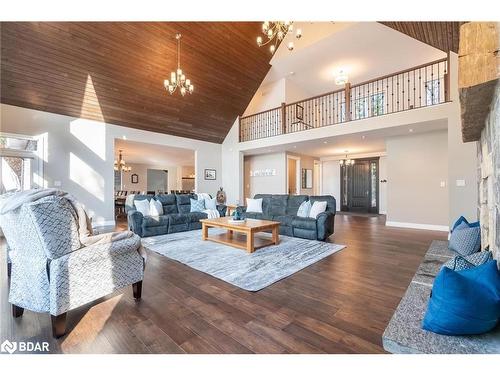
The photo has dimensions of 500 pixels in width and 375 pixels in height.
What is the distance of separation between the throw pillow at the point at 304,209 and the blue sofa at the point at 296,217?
0.34 feet

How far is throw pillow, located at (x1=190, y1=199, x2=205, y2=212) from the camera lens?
5.86 metres

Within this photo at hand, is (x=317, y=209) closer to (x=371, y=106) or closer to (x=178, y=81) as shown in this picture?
(x=178, y=81)

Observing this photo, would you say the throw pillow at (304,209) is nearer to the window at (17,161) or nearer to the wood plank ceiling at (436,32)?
the wood plank ceiling at (436,32)

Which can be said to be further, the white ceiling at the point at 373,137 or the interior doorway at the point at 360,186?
the interior doorway at the point at 360,186

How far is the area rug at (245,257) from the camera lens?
2.69 metres

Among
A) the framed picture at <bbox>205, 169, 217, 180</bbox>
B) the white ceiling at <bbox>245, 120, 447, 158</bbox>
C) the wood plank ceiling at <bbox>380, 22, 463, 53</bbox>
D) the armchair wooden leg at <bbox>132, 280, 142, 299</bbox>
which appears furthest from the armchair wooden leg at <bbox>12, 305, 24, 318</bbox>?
the framed picture at <bbox>205, 169, 217, 180</bbox>

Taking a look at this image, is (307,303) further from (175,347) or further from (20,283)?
(20,283)

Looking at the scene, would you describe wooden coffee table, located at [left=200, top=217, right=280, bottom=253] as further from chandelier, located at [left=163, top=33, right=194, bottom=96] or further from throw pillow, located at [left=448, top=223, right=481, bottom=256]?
chandelier, located at [left=163, top=33, right=194, bottom=96]

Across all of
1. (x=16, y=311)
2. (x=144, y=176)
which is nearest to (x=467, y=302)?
(x=16, y=311)

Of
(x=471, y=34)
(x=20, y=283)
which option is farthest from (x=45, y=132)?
(x=471, y=34)

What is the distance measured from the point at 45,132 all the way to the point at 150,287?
5.19 m

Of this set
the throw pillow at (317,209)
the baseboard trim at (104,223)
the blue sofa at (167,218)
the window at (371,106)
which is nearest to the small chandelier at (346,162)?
the window at (371,106)

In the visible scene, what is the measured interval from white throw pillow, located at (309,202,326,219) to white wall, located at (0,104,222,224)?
5.24 meters

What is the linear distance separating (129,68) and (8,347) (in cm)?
534
